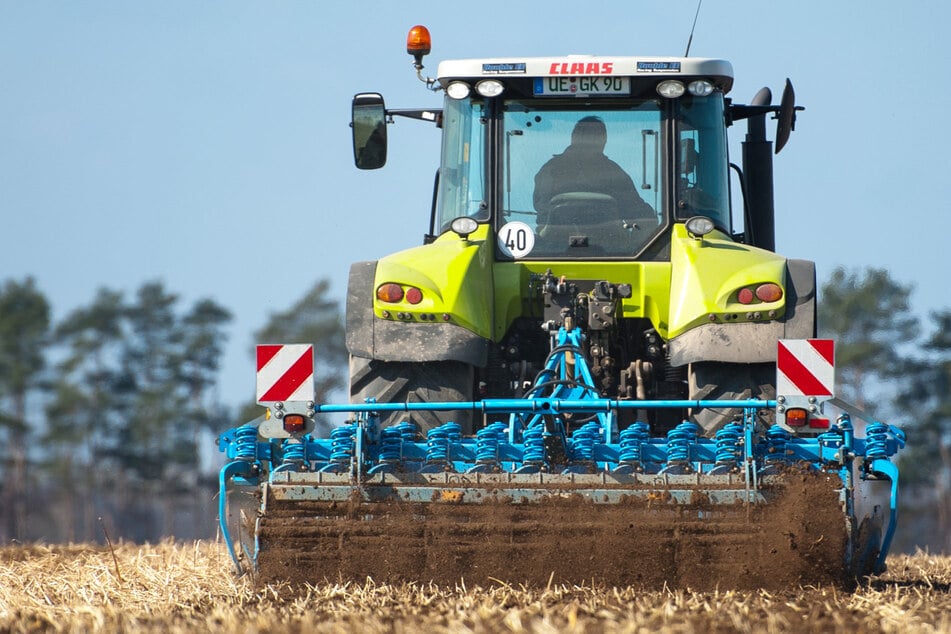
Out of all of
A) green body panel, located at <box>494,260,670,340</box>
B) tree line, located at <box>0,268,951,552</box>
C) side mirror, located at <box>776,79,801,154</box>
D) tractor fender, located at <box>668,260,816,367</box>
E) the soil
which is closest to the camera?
the soil

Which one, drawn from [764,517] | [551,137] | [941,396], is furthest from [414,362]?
[941,396]

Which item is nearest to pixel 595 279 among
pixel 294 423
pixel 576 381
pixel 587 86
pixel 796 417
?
pixel 576 381

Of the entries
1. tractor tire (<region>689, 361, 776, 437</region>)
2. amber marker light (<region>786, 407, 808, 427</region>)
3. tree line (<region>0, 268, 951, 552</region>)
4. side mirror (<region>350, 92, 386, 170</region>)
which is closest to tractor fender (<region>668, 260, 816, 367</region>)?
tractor tire (<region>689, 361, 776, 437</region>)

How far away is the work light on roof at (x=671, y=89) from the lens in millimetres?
7809

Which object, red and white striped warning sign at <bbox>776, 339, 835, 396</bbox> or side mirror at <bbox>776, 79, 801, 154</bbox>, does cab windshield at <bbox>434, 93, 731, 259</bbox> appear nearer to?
side mirror at <bbox>776, 79, 801, 154</bbox>

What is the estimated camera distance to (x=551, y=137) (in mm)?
7914

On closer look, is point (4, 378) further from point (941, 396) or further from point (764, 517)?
point (764, 517)

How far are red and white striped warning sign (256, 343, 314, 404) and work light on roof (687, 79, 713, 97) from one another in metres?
2.49

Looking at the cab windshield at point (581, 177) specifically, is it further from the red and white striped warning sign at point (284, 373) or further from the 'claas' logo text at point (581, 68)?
the red and white striped warning sign at point (284, 373)

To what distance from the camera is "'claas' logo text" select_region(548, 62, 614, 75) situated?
7.82 m

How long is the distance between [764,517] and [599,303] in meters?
1.64

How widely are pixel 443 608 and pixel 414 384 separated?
2.03 m

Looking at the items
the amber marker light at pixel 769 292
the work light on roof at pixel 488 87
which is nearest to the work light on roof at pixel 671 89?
the work light on roof at pixel 488 87

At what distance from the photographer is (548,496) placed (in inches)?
248
